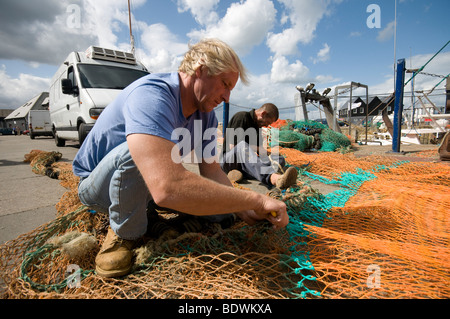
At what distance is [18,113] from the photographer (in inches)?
1774

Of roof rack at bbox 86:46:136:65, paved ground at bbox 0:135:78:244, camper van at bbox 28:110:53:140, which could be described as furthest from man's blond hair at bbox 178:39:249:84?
camper van at bbox 28:110:53:140

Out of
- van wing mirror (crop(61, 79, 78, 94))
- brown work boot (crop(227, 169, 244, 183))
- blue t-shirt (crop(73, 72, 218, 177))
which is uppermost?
van wing mirror (crop(61, 79, 78, 94))

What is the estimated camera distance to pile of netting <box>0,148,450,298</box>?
1.09 m

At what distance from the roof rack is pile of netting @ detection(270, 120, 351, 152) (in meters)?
4.32

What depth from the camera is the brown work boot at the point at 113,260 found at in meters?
1.19

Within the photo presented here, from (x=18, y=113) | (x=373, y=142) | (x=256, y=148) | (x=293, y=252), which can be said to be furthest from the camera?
(x=18, y=113)

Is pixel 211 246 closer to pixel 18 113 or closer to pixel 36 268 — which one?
pixel 36 268

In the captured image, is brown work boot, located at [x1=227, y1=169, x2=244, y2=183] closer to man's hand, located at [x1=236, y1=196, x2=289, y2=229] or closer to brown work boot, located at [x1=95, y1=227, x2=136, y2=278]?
man's hand, located at [x1=236, y1=196, x2=289, y2=229]

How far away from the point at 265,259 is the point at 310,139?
562cm

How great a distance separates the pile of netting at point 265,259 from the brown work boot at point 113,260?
0.13 ft
